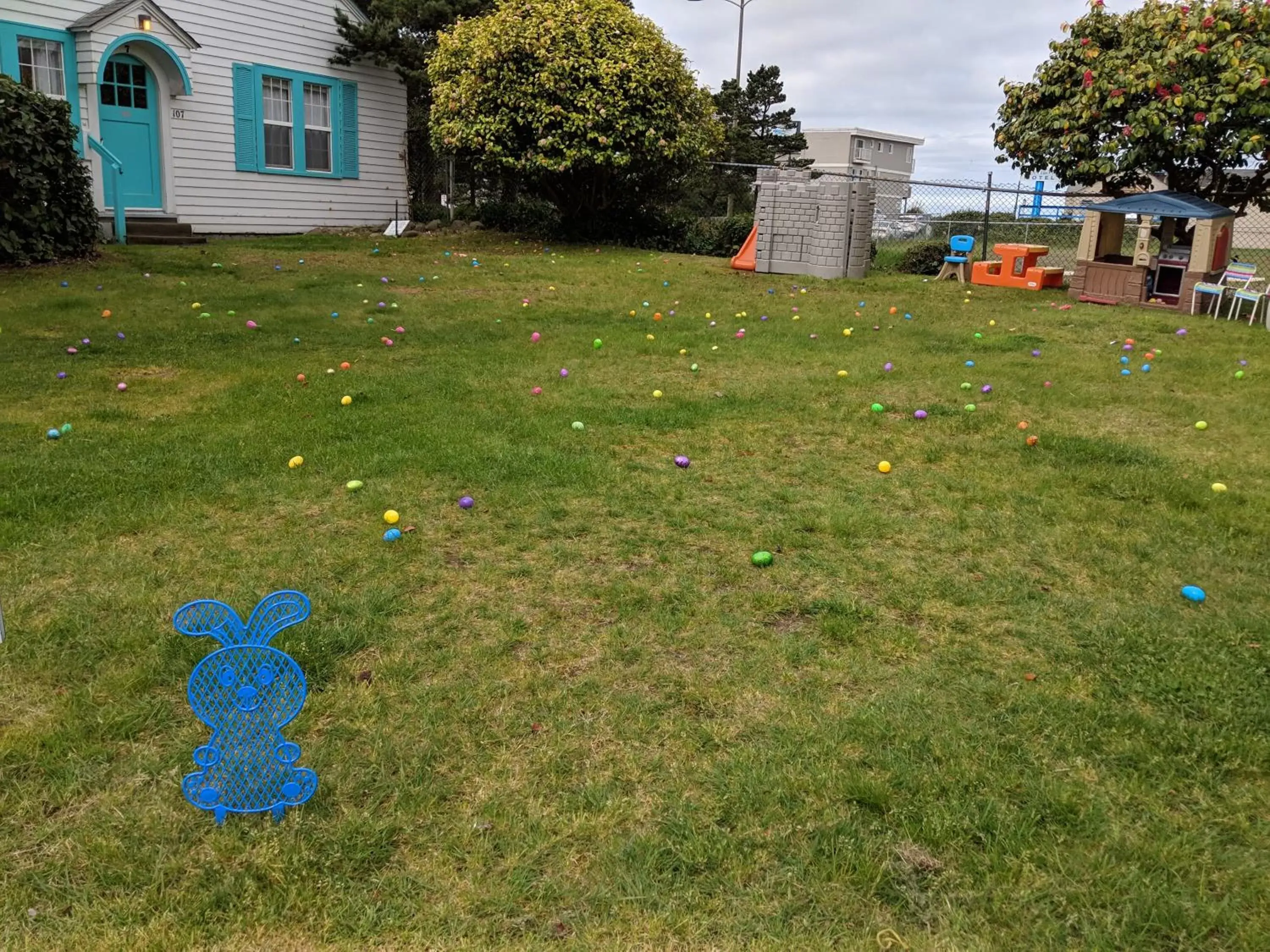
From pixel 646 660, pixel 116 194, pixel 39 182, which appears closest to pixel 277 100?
pixel 116 194

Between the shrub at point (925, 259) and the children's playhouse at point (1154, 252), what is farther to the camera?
the shrub at point (925, 259)

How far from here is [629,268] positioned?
1286 centimetres

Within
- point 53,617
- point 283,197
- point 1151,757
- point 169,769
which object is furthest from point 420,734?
point 283,197

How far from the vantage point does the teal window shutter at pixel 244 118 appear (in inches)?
578

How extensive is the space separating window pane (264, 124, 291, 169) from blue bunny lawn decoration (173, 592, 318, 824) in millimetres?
15085

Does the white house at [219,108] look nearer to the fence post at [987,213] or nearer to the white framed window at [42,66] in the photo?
the white framed window at [42,66]

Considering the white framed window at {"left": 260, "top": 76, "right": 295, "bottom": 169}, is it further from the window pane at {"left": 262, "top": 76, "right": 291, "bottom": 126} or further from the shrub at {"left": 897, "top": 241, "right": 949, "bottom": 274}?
the shrub at {"left": 897, "top": 241, "right": 949, "bottom": 274}

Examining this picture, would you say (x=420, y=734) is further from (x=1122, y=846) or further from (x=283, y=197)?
(x=283, y=197)

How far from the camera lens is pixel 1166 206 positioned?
33.0ft

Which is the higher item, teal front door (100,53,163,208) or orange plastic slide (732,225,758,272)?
teal front door (100,53,163,208)

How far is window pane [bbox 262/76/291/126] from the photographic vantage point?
15.3 m

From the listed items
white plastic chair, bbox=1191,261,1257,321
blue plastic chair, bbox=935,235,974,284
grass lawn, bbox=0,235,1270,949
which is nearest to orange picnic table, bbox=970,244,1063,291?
blue plastic chair, bbox=935,235,974,284

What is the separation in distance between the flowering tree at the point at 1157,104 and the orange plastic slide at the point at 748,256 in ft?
11.3

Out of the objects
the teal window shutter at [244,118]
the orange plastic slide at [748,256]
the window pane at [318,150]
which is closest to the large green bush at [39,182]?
the teal window shutter at [244,118]
